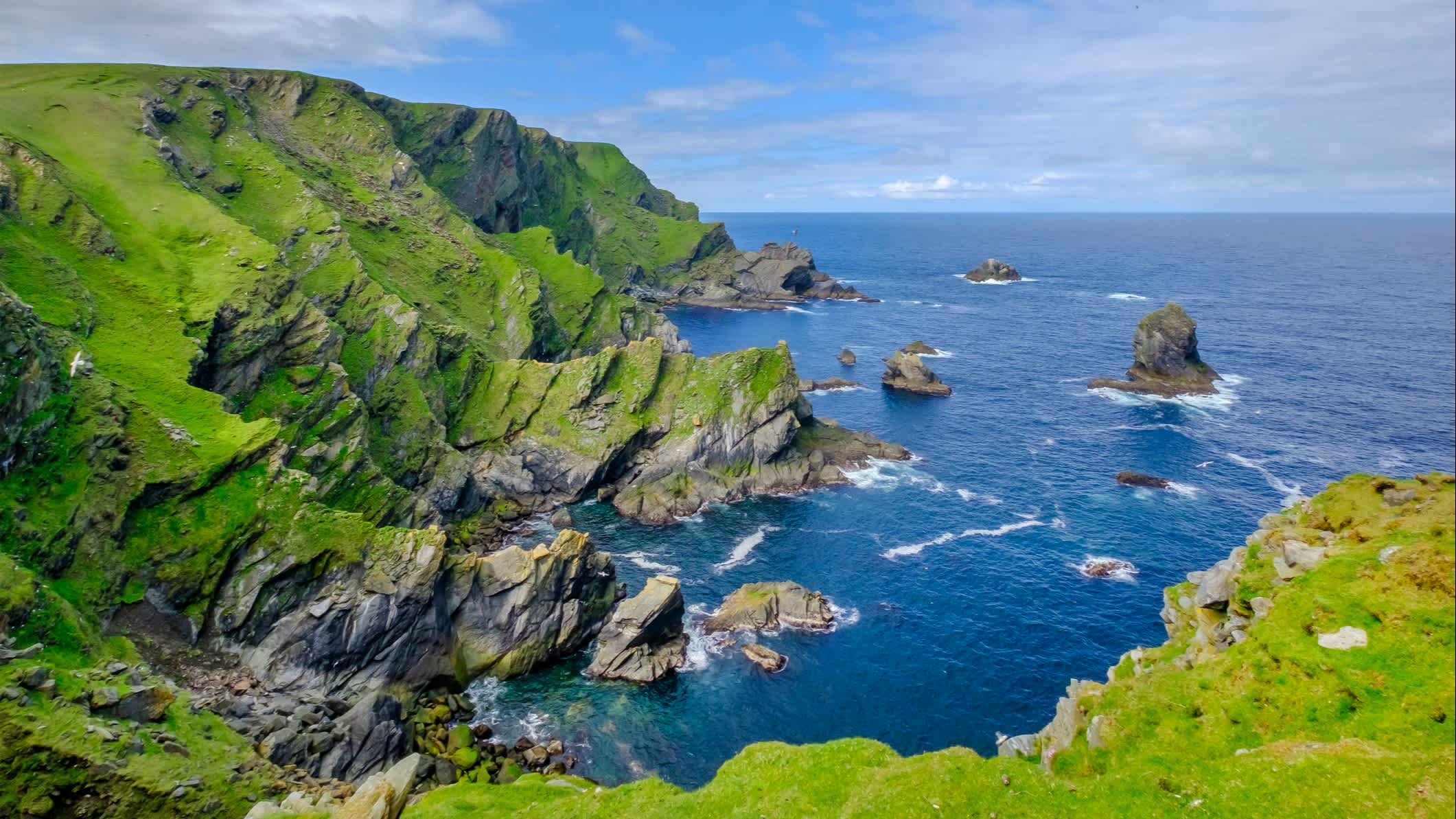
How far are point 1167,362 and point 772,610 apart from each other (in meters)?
98.2

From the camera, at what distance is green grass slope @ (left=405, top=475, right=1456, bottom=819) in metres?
23.0

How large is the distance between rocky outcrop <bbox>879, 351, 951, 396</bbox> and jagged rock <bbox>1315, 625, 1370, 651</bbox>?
102586 mm

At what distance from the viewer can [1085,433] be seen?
10894 centimetres

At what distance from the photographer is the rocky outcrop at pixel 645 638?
58719 millimetres

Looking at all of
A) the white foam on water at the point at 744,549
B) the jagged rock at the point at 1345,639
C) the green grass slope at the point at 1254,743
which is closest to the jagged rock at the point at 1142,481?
the white foam on water at the point at 744,549

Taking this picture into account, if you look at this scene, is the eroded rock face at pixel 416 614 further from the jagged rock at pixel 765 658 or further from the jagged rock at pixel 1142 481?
the jagged rock at pixel 1142 481

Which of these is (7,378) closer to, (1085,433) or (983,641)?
(983,641)

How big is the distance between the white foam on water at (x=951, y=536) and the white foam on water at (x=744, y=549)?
42.0 feet

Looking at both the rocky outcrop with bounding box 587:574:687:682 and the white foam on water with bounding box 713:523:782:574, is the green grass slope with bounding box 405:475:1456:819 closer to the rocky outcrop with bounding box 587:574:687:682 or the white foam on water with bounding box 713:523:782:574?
the rocky outcrop with bounding box 587:574:687:682

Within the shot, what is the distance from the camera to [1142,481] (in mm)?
91062

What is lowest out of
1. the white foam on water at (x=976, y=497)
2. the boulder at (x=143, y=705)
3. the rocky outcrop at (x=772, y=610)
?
the rocky outcrop at (x=772, y=610)

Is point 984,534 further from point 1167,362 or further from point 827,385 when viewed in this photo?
point 1167,362

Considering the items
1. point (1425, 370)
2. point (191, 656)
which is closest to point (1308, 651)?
point (191, 656)

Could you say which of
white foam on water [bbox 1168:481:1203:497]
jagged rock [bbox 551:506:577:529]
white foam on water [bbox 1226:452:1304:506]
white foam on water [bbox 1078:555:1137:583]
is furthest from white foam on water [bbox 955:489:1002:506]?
jagged rock [bbox 551:506:577:529]
